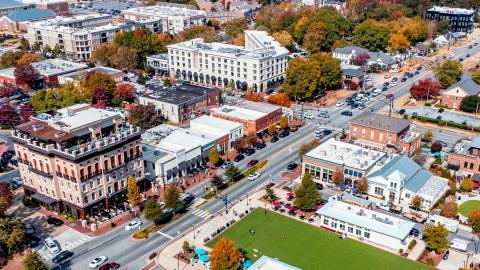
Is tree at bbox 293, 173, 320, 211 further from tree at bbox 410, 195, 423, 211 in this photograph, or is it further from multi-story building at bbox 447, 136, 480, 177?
multi-story building at bbox 447, 136, 480, 177

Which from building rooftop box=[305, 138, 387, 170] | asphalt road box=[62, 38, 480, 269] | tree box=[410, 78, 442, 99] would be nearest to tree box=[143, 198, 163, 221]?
asphalt road box=[62, 38, 480, 269]

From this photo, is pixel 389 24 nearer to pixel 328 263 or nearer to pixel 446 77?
pixel 446 77

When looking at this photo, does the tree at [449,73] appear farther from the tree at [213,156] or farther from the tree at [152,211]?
the tree at [152,211]

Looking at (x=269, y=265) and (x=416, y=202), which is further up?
(x=269, y=265)

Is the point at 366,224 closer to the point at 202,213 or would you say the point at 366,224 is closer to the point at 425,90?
the point at 202,213

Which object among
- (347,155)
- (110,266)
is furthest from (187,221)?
(347,155)

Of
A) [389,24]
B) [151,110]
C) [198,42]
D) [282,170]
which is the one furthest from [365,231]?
[389,24]
